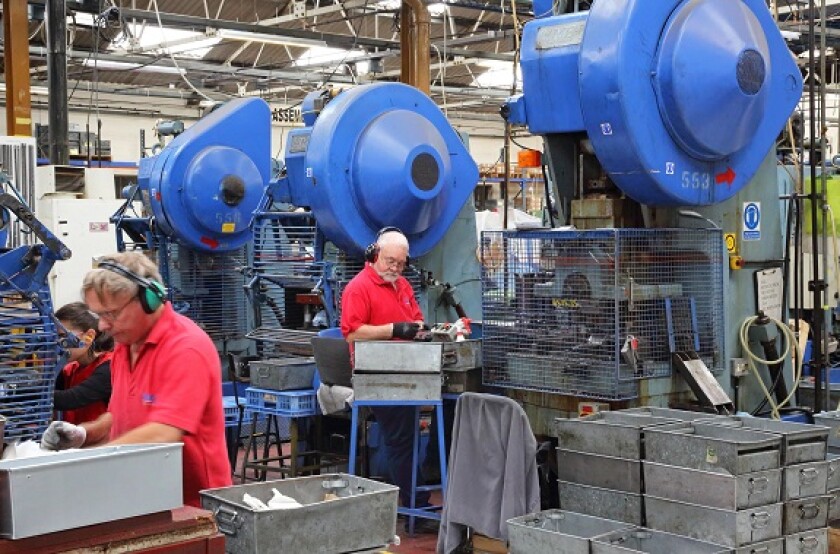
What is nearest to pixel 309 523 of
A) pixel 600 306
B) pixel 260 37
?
pixel 600 306

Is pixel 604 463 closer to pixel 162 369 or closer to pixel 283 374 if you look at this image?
pixel 162 369

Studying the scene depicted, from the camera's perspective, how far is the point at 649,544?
3834mm

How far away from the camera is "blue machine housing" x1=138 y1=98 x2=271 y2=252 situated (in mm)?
7645

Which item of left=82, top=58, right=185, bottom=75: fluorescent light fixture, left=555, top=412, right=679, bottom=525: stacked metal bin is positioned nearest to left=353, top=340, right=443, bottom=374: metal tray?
left=555, top=412, right=679, bottom=525: stacked metal bin

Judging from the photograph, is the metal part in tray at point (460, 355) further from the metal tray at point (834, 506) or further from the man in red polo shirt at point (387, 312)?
the metal tray at point (834, 506)

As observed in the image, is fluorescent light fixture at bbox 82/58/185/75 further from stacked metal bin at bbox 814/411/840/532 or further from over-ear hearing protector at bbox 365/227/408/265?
stacked metal bin at bbox 814/411/840/532

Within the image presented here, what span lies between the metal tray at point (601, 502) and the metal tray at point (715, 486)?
0.11 meters

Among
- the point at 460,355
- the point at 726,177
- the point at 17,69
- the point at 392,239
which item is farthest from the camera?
the point at 17,69

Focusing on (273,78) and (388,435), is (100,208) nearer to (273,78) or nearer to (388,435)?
(273,78)

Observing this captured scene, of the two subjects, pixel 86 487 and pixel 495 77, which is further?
pixel 495 77

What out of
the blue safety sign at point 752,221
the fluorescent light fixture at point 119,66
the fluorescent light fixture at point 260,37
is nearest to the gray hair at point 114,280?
the blue safety sign at point 752,221

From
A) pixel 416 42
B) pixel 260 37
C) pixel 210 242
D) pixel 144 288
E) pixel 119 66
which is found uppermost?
pixel 119 66

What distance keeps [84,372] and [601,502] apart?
7.02 ft

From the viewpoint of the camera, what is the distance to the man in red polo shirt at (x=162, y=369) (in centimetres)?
281
